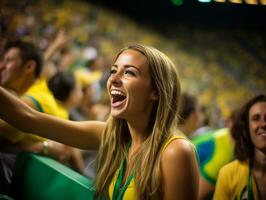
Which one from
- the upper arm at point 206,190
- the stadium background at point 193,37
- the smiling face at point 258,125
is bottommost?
the upper arm at point 206,190

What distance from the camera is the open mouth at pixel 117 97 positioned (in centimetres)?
147

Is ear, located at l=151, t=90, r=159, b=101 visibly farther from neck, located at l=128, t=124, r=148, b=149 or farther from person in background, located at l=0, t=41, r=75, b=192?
person in background, located at l=0, t=41, r=75, b=192

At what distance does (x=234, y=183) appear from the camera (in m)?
1.86

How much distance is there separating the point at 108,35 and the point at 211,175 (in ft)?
16.4

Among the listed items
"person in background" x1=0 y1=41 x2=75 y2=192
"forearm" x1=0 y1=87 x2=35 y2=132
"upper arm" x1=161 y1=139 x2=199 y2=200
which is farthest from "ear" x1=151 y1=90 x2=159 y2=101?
"person in background" x1=0 y1=41 x2=75 y2=192

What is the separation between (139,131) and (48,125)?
1.27 feet

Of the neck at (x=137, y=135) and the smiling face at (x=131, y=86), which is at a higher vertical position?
the smiling face at (x=131, y=86)

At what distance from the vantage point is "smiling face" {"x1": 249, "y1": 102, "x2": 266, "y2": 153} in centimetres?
186

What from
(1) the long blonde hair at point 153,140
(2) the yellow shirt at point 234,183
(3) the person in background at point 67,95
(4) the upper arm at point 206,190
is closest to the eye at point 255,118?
(2) the yellow shirt at point 234,183

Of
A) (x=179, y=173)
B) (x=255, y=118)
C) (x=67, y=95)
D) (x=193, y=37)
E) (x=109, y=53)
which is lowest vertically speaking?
(x=179, y=173)

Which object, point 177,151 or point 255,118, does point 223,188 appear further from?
point 177,151

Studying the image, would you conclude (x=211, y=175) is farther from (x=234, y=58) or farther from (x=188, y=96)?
(x=234, y=58)

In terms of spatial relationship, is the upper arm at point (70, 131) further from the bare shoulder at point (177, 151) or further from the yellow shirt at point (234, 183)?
the yellow shirt at point (234, 183)

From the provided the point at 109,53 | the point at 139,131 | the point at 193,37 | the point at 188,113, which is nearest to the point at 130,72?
the point at 139,131
